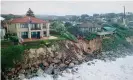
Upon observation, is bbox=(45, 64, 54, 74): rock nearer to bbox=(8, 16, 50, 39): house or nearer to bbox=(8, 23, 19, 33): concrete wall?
bbox=(8, 16, 50, 39): house

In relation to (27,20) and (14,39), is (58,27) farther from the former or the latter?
(14,39)

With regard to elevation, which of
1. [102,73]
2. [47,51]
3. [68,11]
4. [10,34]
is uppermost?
[68,11]

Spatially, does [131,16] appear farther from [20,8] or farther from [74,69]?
[20,8]

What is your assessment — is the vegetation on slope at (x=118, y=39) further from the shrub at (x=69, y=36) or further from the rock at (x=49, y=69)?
the rock at (x=49, y=69)

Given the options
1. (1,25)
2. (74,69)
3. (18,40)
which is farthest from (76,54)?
(1,25)

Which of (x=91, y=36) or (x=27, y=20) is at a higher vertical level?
(x=27, y=20)

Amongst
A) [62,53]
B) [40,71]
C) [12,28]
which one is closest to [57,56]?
[62,53]
